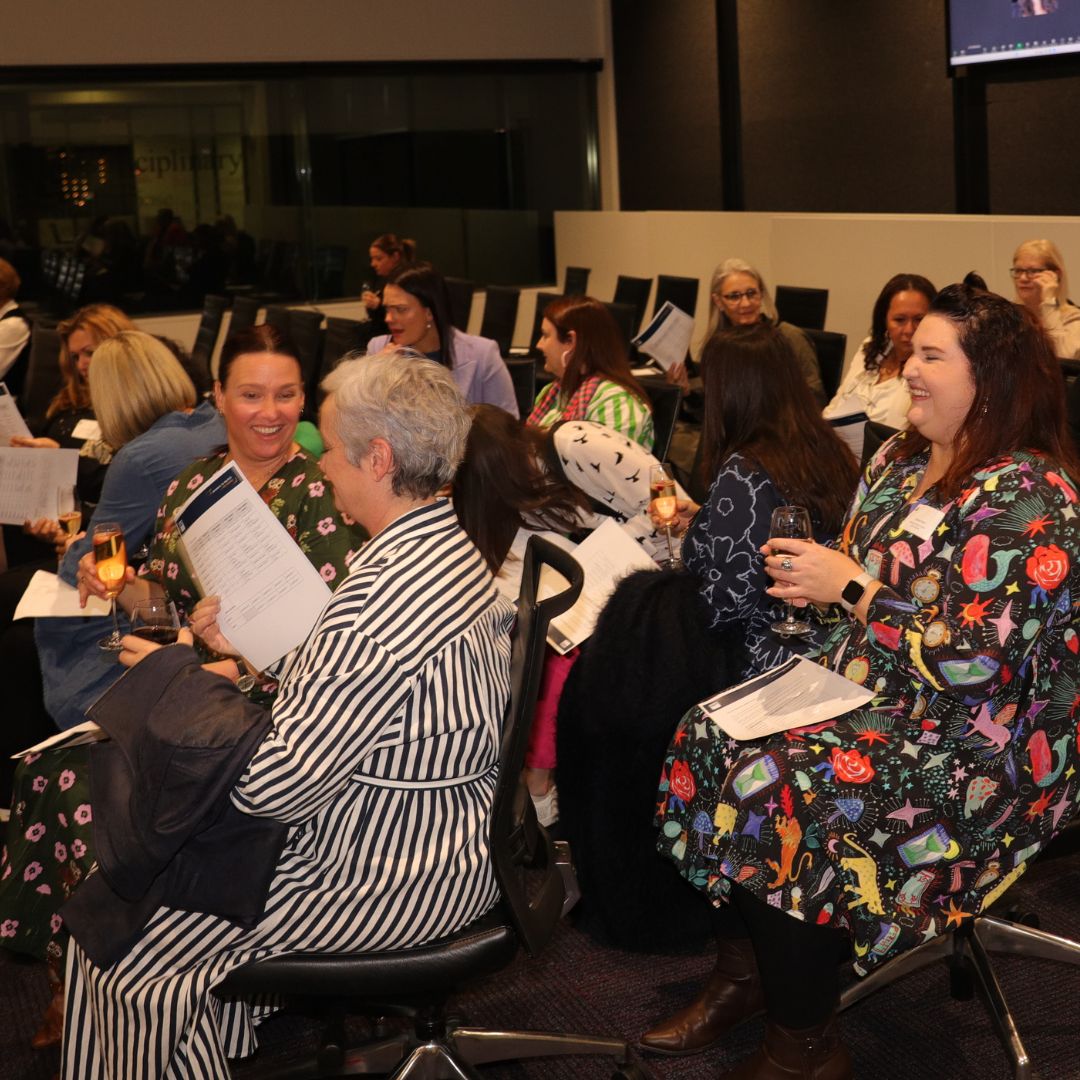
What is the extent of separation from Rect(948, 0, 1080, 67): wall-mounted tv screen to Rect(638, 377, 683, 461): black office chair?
423 centimetres

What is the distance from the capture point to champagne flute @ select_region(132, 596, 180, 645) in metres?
2.40

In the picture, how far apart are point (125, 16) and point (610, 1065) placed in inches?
377

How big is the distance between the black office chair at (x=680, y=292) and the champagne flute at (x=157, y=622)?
6423mm

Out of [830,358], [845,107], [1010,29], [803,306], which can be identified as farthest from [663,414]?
[845,107]

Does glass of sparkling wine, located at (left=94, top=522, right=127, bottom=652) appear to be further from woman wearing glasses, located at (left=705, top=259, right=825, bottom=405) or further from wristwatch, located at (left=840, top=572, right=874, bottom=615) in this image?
woman wearing glasses, located at (left=705, top=259, right=825, bottom=405)

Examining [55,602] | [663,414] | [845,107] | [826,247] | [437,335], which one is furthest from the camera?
[845,107]

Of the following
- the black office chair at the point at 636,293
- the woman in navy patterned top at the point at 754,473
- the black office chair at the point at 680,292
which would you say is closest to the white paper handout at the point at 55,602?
the woman in navy patterned top at the point at 754,473

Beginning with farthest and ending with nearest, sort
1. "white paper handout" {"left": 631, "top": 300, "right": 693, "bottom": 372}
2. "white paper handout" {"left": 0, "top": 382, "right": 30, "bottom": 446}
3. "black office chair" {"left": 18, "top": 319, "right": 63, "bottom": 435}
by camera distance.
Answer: "black office chair" {"left": 18, "top": 319, "right": 63, "bottom": 435} < "white paper handout" {"left": 631, "top": 300, "right": 693, "bottom": 372} < "white paper handout" {"left": 0, "top": 382, "right": 30, "bottom": 446}

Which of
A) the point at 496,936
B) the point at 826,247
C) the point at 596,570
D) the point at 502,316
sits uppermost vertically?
the point at 826,247

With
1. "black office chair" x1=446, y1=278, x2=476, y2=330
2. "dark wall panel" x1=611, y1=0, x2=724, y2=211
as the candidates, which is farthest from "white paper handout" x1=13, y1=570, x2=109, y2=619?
"dark wall panel" x1=611, y1=0, x2=724, y2=211

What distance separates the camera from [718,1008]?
2623 millimetres

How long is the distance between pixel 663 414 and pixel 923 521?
7.07ft

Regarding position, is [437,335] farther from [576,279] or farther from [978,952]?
[576,279]

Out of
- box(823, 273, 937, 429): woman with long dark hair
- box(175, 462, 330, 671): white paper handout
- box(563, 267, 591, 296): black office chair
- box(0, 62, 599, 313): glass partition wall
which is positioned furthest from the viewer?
box(0, 62, 599, 313): glass partition wall
